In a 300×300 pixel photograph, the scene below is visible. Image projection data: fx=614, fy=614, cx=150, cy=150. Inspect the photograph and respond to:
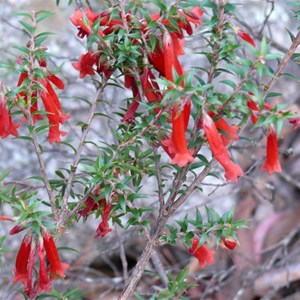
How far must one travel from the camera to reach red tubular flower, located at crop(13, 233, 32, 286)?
163 centimetres

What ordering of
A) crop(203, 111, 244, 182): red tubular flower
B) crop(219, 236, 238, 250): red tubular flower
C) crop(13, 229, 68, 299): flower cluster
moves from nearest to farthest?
crop(203, 111, 244, 182): red tubular flower, crop(13, 229, 68, 299): flower cluster, crop(219, 236, 238, 250): red tubular flower

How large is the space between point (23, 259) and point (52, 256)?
0.10 meters

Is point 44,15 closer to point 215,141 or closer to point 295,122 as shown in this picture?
point 215,141

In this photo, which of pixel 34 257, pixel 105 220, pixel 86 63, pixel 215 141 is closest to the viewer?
pixel 215 141

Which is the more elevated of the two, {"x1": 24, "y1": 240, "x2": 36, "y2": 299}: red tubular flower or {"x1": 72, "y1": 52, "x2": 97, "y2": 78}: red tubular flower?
{"x1": 72, "y1": 52, "x2": 97, "y2": 78}: red tubular flower

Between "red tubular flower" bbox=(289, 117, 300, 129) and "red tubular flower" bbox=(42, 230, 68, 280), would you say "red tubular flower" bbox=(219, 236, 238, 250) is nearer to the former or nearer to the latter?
"red tubular flower" bbox=(289, 117, 300, 129)

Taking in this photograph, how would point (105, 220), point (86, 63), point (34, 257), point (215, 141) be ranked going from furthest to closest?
point (86, 63) < point (105, 220) < point (34, 257) < point (215, 141)

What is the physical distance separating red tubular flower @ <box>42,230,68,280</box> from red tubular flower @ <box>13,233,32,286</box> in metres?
0.05

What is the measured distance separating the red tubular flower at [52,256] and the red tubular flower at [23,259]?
0.05 meters

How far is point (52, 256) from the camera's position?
1.65 m

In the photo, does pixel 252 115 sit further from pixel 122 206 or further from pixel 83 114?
pixel 83 114

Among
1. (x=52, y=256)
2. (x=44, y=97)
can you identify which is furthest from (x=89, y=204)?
(x=44, y=97)

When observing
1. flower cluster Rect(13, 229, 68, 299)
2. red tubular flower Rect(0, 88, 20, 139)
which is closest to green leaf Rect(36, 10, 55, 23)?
red tubular flower Rect(0, 88, 20, 139)

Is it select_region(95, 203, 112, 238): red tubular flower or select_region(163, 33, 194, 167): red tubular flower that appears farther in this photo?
select_region(95, 203, 112, 238): red tubular flower
